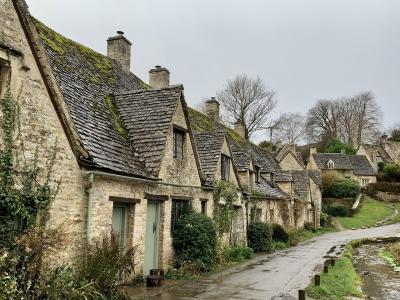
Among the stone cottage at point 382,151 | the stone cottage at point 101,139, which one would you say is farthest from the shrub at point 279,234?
the stone cottage at point 382,151

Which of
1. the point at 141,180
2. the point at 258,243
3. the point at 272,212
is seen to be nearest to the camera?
the point at 141,180

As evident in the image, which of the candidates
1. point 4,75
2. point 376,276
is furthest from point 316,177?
point 4,75

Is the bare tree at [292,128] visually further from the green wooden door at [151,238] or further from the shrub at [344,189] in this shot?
the green wooden door at [151,238]

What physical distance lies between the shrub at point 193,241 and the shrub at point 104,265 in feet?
14.6

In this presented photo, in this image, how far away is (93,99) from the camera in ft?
47.1

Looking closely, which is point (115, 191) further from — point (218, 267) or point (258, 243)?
point (258, 243)

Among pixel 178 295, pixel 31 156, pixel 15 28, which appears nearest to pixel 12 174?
pixel 31 156

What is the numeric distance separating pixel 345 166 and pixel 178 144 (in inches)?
2334

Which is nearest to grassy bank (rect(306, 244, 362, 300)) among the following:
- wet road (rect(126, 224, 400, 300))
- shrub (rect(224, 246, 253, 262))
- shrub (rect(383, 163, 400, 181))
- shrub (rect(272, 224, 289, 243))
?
wet road (rect(126, 224, 400, 300))

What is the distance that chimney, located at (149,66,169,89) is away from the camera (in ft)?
76.7

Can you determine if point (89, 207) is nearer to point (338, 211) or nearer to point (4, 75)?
point (4, 75)

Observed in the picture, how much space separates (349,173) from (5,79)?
67.2 meters

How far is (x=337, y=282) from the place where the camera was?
13289mm

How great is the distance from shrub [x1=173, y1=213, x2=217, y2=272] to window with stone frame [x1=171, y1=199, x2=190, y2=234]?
0.53 ft
